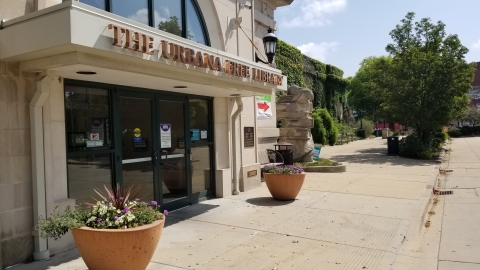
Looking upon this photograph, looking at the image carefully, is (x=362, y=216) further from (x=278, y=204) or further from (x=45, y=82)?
(x=45, y=82)

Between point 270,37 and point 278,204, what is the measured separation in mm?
3827

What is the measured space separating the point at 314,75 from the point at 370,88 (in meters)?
9.91

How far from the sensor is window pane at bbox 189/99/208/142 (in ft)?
26.0

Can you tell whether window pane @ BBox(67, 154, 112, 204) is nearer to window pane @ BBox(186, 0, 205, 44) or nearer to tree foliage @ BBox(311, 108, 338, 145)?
window pane @ BBox(186, 0, 205, 44)

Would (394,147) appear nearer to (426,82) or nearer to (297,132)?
(426,82)

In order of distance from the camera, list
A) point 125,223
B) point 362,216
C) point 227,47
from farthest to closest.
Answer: point 227,47 < point 362,216 < point 125,223

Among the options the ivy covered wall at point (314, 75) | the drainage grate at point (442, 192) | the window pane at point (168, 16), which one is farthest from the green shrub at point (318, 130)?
the window pane at point (168, 16)

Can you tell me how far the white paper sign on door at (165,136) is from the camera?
23.1 ft

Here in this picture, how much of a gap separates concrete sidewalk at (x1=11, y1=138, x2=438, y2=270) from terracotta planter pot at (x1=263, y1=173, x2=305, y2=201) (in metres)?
0.22

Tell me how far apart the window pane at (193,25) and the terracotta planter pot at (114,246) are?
4954 mm

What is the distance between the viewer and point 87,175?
18.2 ft

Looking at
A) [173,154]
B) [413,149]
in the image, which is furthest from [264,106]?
[413,149]

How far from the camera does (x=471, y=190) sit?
995 centimetres

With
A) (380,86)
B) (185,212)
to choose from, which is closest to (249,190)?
(185,212)
